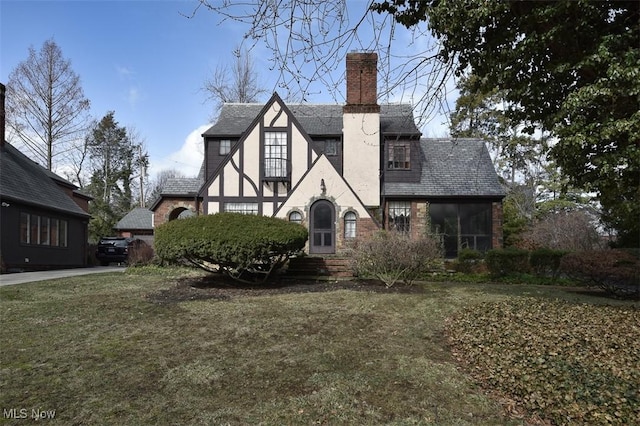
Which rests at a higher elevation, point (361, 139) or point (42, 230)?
point (361, 139)

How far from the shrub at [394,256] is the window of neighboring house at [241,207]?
915 centimetres

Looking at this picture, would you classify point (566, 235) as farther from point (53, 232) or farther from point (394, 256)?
point (53, 232)

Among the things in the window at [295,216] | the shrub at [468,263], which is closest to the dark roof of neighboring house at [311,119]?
the window at [295,216]

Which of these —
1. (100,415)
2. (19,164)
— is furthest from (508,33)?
(19,164)

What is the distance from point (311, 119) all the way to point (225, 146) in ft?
15.5

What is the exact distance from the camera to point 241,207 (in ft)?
61.2

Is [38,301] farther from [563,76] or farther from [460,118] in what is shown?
[460,118]

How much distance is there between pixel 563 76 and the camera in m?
6.16

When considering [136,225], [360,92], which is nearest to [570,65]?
[360,92]

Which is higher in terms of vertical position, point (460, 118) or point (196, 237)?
point (460, 118)

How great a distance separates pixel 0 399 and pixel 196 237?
5.87 meters

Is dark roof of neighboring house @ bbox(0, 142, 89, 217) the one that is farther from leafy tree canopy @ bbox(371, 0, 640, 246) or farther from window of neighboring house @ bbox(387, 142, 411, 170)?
leafy tree canopy @ bbox(371, 0, 640, 246)

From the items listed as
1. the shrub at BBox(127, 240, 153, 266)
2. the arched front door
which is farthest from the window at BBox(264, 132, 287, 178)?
the shrub at BBox(127, 240, 153, 266)

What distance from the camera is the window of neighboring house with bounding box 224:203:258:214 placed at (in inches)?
730
